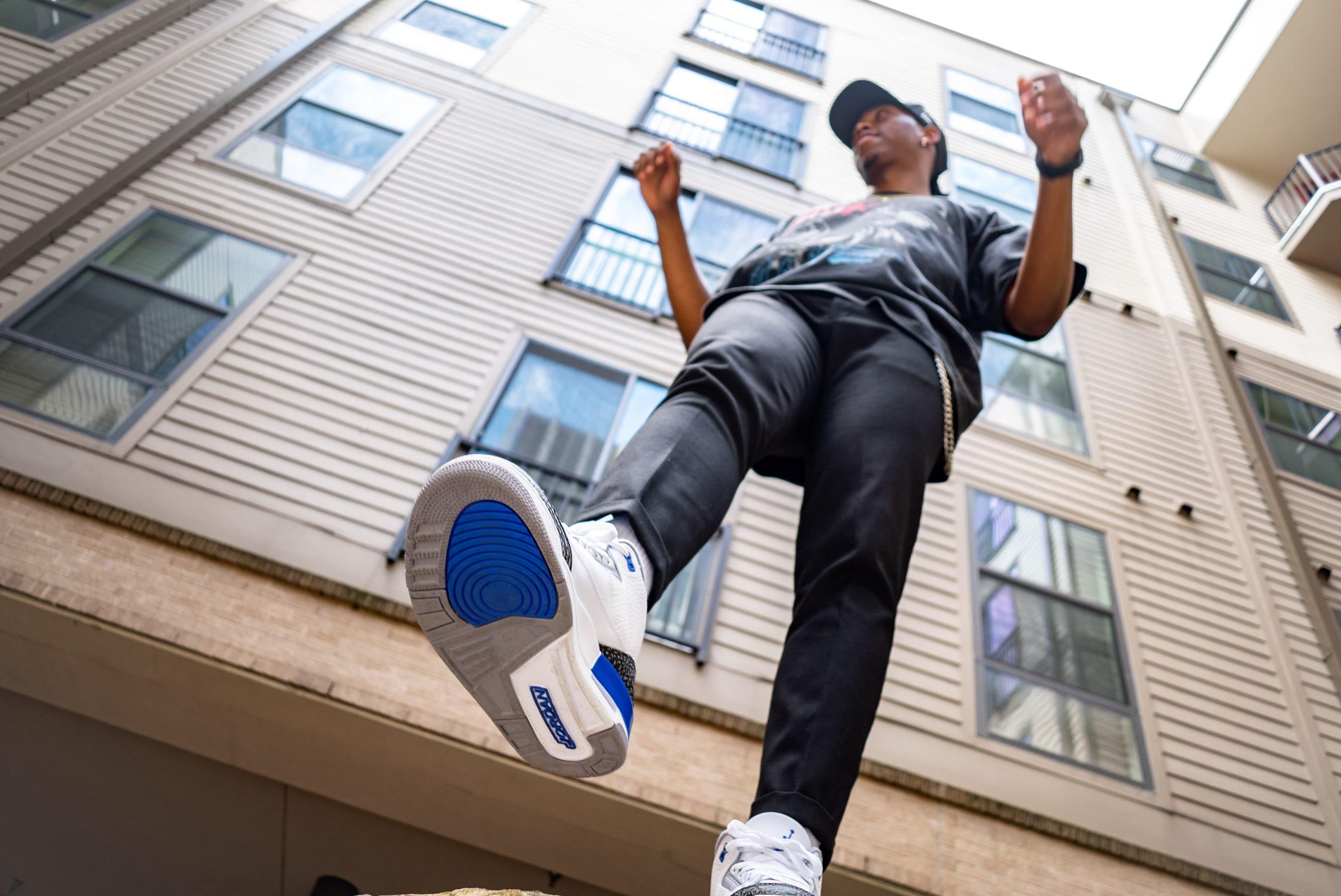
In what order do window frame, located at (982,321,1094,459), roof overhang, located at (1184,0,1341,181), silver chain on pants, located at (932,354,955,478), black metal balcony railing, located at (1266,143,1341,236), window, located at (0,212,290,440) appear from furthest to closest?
roof overhang, located at (1184,0,1341,181), black metal balcony railing, located at (1266,143,1341,236), window frame, located at (982,321,1094,459), window, located at (0,212,290,440), silver chain on pants, located at (932,354,955,478)

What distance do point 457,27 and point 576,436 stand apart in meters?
5.03

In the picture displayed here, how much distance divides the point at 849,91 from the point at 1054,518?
417 centimetres

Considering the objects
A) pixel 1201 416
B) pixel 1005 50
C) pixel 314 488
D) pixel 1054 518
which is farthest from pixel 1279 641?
pixel 1005 50

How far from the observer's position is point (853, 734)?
1298 mm

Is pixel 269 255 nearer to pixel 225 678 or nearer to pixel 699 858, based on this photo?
pixel 225 678

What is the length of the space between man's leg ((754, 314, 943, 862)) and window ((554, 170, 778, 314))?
4407 mm

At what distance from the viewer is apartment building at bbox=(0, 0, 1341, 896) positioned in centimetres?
367

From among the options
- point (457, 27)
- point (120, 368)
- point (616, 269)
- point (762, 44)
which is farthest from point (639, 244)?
point (762, 44)

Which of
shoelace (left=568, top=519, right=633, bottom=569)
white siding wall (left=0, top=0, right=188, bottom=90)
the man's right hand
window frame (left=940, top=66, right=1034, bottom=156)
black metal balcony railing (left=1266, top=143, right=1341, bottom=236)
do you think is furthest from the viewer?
black metal balcony railing (left=1266, top=143, right=1341, bottom=236)

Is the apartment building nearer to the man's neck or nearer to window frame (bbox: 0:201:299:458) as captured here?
window frame (bbox: 0:201:299:458)

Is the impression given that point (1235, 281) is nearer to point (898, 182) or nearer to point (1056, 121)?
point (898, 182)

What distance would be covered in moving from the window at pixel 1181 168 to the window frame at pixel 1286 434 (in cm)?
399

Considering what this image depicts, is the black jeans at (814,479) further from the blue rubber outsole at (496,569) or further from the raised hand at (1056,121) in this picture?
the raised hand at (1056,121)

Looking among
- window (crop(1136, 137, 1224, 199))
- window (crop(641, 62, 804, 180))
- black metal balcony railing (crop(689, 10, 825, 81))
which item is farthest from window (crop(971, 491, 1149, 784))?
window (crop(1136, 137, 1224, 199))
